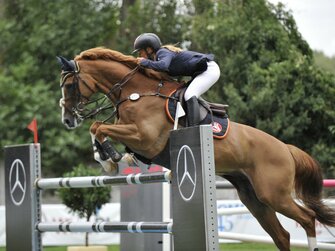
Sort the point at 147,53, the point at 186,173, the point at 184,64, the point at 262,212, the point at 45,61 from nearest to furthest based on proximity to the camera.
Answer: the point at 186,173
the point at 184,64
the point at 147,53
the point at 262,212
the point at 45,61

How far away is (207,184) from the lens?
4.96 m

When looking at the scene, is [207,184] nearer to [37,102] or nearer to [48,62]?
[37,102]

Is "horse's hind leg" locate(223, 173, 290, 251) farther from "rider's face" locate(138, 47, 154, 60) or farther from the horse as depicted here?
"rider's face" locate(138, 47, 154, 60)

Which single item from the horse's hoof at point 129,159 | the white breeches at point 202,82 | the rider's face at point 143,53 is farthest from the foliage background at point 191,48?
the horse's hoof at point 129,159

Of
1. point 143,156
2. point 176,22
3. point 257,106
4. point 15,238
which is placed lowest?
point 15,238

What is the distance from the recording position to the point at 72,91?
6301mm

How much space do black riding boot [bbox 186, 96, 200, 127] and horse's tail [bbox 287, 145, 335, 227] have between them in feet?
3.40

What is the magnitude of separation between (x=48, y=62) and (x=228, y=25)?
5.74m

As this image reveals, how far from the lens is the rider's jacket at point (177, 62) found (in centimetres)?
604

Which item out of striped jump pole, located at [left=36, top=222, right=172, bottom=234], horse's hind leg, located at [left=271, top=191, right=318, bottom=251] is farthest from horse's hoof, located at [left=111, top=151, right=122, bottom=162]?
Answer: horse's hind leg, located at [left=271, top=191, right=318, bottom=251]

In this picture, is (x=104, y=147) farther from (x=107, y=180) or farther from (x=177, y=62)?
(x=177, y=62)

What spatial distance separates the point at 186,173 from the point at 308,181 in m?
1.88

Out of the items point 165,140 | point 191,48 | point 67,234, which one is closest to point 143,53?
point 165,140

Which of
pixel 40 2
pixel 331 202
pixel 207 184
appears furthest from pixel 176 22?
pixel 207 184
